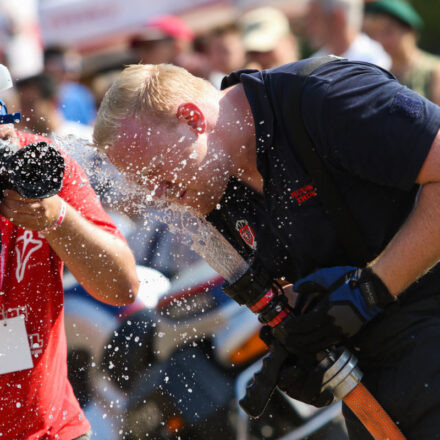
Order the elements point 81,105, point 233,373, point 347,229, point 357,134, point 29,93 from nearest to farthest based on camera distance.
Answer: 1. point 357,134
2. point 347,229
3. point 233,373
4. point 29,93
5. point 81,105

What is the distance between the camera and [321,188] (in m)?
2.20

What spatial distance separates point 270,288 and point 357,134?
611 millimetres

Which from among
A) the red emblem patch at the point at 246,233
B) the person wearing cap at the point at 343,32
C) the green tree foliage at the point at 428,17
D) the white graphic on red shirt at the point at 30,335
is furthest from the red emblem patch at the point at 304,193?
the green tree foliage at the point at 428,17

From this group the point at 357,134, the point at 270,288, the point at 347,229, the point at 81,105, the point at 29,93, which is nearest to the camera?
the point at 357,134

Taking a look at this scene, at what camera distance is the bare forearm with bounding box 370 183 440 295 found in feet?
6.83

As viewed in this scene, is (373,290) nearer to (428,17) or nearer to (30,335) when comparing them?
(30,335)

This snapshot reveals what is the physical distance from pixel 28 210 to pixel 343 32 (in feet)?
11.8

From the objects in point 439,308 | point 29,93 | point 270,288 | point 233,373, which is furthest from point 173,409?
point 29,93

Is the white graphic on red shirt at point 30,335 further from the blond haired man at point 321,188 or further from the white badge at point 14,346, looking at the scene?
the blond haired man at point 321,188

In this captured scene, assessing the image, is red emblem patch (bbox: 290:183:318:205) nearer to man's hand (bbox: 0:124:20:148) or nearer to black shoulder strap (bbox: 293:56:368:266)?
black shoulder strap (bbox: 293:56:368:266)

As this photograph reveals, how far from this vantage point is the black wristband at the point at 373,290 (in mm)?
2141

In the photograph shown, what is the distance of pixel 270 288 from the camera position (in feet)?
7.89

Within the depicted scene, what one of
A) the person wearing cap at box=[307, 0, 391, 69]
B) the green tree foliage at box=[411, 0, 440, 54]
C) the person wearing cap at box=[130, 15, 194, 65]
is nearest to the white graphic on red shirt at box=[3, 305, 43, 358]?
the person wearing cap at box=[307, 0, 391, 69]

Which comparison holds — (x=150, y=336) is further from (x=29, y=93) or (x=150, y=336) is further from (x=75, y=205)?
(x=29, y=93)
